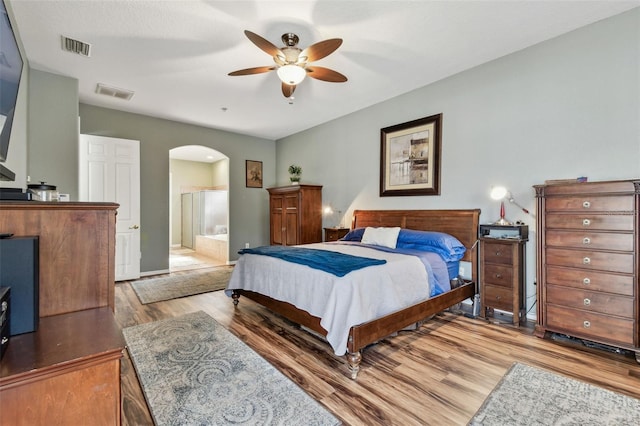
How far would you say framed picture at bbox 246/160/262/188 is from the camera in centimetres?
668

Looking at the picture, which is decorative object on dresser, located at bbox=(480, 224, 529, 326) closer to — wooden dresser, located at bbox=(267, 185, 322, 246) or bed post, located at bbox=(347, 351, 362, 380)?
bed post, located at bbox=(347, 351, 362, 380)

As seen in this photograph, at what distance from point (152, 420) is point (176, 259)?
6.03 metres

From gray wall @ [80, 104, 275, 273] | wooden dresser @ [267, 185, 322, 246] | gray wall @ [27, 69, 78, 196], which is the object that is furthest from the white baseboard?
wooden dresser @ [267, 185, 322, 246]

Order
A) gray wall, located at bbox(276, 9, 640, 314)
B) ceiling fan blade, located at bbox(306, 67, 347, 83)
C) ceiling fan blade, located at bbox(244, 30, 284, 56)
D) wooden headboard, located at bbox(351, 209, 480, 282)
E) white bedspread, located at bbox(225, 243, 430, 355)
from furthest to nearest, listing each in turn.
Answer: wooden headboard, located at bbox(351, 209, 480, 282), ceiling fan blade, located at bbox(306, 67, 347, 83), gray wall, located at bbox(276, 9, 640, 314), ceiling fan blade, located at bbox(244, 30, 284, 56), white bedspread, located at bbox(225, 243, 430, 355)

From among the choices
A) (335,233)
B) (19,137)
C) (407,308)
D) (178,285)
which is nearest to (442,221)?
(407,308)

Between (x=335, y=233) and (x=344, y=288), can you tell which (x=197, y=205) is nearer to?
(x=335, y=233)

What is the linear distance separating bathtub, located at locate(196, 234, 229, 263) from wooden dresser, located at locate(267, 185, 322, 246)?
1373 mm

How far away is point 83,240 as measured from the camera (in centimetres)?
145

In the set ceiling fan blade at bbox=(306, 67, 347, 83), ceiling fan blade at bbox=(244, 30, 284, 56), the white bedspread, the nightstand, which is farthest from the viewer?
the nightstand

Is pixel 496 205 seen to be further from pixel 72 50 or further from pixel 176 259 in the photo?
pixel 176 259

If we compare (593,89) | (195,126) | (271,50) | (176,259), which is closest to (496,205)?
(593,89)

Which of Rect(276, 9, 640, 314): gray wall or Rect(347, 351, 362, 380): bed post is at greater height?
Rect(276, 9, 640, 314): gray wall

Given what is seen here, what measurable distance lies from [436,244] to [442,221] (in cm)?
58

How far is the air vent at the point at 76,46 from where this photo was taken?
2.98 meters
